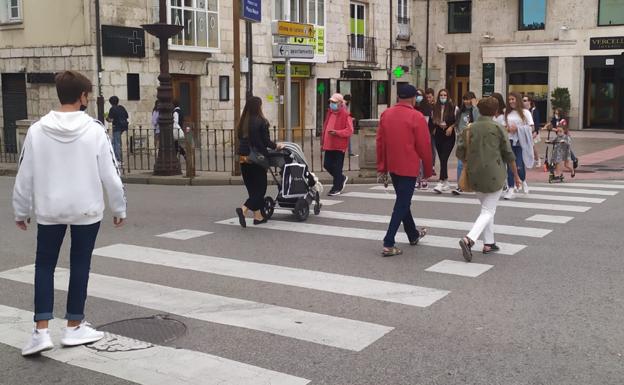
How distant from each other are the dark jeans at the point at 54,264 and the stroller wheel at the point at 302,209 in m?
5.22

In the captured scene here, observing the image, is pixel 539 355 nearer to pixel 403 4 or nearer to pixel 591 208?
pixel 591 208

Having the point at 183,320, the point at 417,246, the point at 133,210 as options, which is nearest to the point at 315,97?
the point at 133,210

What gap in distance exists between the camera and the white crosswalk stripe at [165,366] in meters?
4.46

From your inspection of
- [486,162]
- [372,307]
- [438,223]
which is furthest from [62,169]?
[438,223]

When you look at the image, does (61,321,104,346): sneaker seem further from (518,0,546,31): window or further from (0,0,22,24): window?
(518,0,546,31): window

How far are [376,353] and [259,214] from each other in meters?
5.28

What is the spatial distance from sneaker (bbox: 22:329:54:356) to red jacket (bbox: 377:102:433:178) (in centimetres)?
417

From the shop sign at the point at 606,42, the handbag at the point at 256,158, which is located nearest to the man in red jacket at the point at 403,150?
the handbag at the point at 256,158

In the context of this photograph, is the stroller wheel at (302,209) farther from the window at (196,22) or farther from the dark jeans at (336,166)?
the window at (196,22)

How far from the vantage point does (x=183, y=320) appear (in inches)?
223

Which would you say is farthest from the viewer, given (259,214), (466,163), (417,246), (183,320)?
(259,214)

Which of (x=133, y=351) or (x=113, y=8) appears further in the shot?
(x=113, y=8)

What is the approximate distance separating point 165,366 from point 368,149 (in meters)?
11.1

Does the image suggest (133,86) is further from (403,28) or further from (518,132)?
(403,28)
